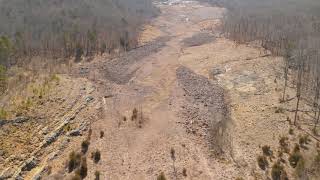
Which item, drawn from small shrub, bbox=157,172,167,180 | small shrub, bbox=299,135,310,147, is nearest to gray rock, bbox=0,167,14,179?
small shrub, bbox=157,172,167,180

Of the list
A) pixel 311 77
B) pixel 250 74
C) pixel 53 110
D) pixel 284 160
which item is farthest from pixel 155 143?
pixel 311 77

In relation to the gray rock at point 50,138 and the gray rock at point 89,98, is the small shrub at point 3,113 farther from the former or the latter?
→ the gray rock at point 89,98

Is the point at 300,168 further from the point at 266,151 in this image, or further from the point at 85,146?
the point at 85,146

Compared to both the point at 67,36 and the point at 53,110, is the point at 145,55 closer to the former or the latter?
the point at 67,36

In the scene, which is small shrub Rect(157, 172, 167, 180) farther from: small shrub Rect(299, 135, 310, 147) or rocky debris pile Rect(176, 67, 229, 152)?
small shrub Rect(299, 135, 310, 147)

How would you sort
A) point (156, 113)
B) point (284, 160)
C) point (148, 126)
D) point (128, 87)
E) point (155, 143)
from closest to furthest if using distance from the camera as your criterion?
point (284, 160) → point (155, 143) → point (148, 126) → point (156, 113) → point (128, 87)

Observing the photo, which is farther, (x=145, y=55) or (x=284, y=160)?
(x=145, y=55)

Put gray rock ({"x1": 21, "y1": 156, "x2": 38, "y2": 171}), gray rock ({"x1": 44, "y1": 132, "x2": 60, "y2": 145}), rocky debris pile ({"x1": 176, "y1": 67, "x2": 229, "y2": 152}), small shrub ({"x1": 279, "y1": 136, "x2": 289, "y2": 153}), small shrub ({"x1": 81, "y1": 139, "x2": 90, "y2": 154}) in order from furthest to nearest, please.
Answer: rocky debris pile ({"x1": 176, "y1": 67, "x2": 229, "y2": 152}), gray rock ({"x1": 44, "y1": 132, "x2": 60, "y2": 145}), small shrub ({"x1": 81, "y1": 139, "x2": 90, "y2": 154}), small shrub ({"x1": 279, "y1": 136, "x2": 289, "y2": 153}), gray rock ({"x1": 21, "y1": 156, "x2": 38, "y2": 171})
